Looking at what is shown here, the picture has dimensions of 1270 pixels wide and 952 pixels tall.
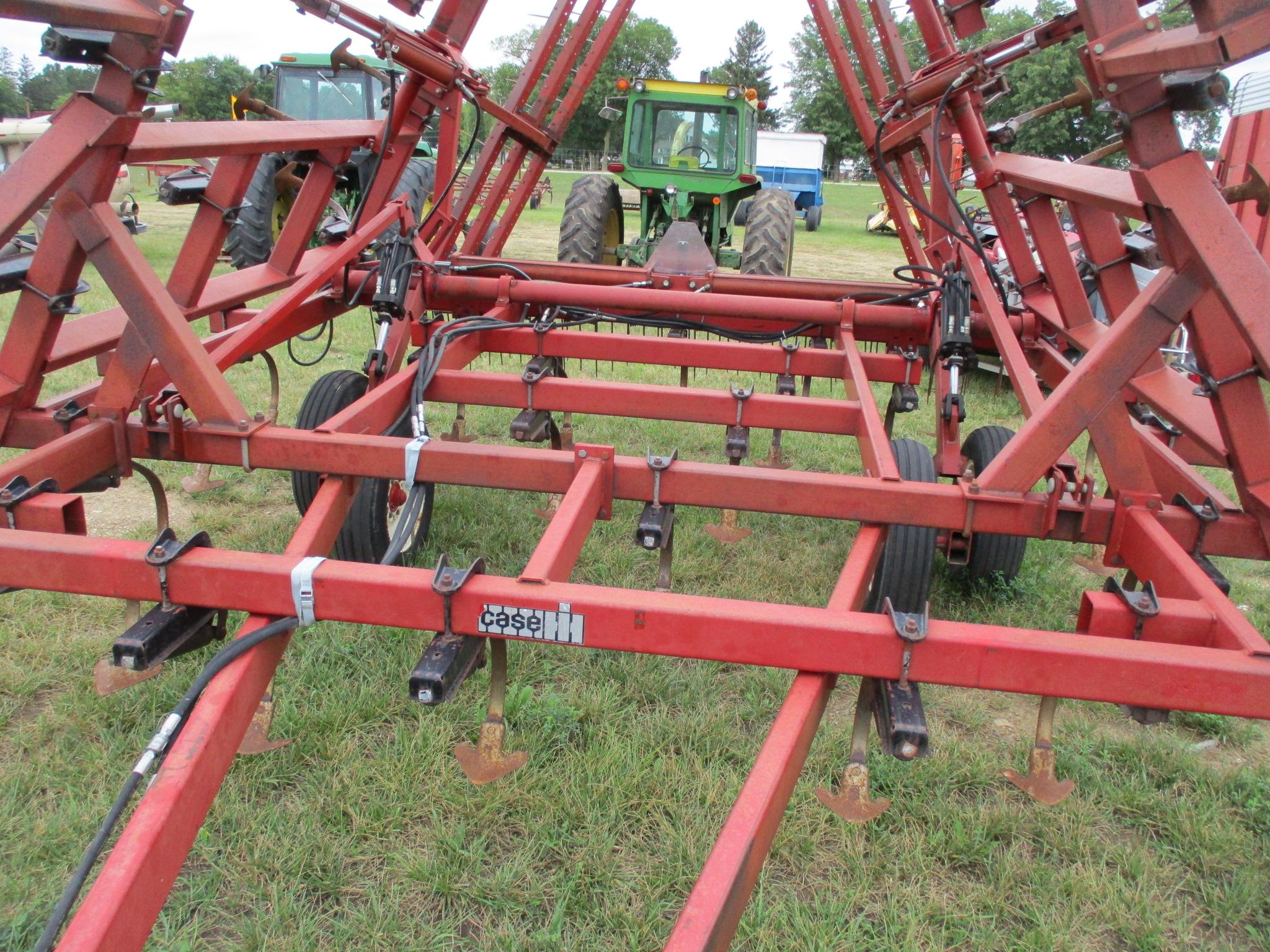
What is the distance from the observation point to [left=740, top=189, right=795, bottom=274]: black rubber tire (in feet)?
23.3

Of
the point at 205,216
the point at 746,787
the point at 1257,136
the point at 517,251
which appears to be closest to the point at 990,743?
the point at 746,787

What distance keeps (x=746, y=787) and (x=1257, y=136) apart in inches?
359

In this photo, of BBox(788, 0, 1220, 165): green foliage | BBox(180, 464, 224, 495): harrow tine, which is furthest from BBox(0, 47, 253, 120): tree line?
BBox(180, 464, 224, 495): harrow tine

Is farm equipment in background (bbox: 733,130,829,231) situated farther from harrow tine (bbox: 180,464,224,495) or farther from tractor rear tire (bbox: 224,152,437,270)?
harrow tine (bbox: 180,464,224,495)

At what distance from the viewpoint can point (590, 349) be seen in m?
3.83

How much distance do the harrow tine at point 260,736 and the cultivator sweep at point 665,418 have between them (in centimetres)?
31

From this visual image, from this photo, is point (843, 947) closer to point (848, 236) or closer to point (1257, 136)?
point (1257, 136)

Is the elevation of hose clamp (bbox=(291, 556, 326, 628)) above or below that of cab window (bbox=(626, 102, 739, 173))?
below

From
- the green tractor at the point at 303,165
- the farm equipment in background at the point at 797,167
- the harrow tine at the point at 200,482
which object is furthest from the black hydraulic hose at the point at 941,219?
the farm equipment in background at the point at 797,167

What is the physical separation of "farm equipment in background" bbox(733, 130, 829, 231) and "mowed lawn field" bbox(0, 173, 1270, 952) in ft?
72.2

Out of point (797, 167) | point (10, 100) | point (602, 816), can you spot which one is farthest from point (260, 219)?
point (10, 100)

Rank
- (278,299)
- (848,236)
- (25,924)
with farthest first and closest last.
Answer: (848,236), (278,299), (25,924)

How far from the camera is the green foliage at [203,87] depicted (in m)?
44.2

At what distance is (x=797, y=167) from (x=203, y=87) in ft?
132
